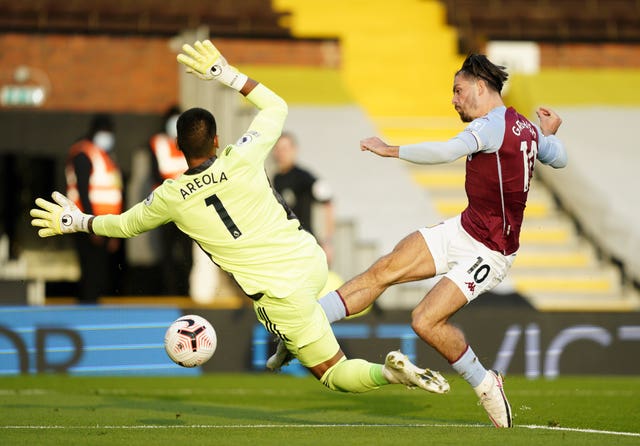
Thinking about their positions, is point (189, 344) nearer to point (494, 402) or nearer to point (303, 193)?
point (494, 402)

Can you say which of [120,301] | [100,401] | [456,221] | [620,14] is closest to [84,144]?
[120,301]

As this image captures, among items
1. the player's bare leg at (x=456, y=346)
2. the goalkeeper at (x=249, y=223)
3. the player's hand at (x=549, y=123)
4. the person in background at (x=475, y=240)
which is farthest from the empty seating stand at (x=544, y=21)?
the goalkeeper at (x=249, y=223)

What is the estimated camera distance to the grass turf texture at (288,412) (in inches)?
311

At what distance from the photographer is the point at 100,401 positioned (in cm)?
1091

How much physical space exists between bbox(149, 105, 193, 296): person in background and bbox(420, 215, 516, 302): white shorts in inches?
288

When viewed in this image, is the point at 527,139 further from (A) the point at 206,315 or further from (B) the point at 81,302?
(B) the point at 81,302

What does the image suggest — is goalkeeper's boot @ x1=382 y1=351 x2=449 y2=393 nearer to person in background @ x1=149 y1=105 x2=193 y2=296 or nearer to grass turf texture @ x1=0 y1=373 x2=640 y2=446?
grass turf texture @ x1=0 y1=373 x2=640 y2=446

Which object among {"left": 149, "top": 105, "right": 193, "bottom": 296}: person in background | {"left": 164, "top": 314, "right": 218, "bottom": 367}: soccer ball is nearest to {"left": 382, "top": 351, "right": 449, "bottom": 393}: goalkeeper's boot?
{"left": 164, "top": 314, "right": 218, "bottom": 367}: soccer ball

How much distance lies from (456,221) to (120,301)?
275 inches

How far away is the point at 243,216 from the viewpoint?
8.38 metres

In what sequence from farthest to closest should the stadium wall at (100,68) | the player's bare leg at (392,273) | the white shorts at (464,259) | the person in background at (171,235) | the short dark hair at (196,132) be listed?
the stadium wall at (100,68) → the person in background at (171,235) → the player's bare leg at (392,273) → the white shorts at (464,259) → the short dark hair at (196,132)

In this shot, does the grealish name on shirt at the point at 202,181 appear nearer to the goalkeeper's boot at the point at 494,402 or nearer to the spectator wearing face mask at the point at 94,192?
the goalkeeper's boot at the point at 494,402

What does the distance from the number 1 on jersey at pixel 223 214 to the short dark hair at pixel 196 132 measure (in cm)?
28

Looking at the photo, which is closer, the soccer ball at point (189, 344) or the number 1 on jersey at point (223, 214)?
the number 1 on jersey at point (223, 214)
